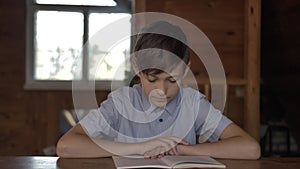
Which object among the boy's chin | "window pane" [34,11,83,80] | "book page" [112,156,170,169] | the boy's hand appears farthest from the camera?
"window pane" [34,11,83,80]

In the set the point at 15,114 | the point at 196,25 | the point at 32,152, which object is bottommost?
the point at 32,152

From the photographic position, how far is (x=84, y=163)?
52.1 inches

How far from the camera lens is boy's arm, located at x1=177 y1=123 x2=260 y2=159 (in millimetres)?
1443

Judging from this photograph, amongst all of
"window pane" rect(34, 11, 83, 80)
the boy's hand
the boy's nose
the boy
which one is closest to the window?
"window pane" rect(34, 11, 83, 80)

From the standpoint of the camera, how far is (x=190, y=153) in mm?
1440

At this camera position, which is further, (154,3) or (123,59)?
(123,59)

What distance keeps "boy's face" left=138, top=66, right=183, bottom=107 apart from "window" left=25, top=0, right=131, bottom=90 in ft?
10.4

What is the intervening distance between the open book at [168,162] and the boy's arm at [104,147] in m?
0.04

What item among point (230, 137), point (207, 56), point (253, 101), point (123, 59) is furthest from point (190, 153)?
point (123, 59)

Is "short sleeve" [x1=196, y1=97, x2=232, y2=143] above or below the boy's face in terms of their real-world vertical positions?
below

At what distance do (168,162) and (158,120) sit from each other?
417 mm

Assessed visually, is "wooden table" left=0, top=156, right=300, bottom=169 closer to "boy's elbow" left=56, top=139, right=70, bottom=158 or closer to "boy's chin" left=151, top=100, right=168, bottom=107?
"boy's elbow" left=56, top=139, right=70, bottom=158

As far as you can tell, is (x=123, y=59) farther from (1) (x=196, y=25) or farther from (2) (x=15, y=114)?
(1) (x=196, y=25)

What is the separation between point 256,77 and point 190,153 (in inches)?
65.1
